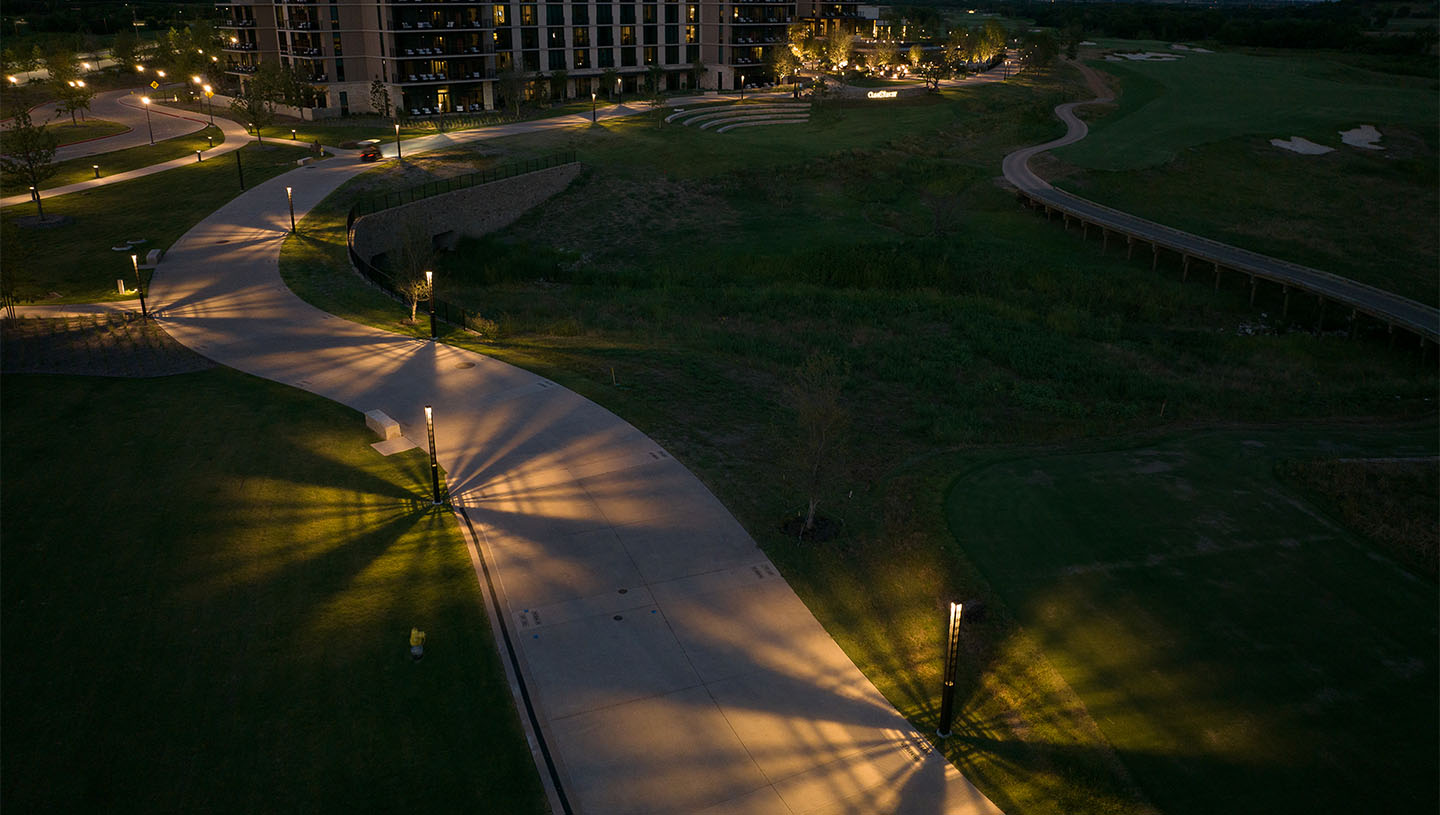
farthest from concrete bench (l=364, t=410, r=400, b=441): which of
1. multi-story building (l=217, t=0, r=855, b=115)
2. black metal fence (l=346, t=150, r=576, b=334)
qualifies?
multi-story building (l=217, t=0, r=855, b=115)

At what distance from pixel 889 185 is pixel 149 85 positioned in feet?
297

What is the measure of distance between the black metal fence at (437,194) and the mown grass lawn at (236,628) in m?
12.9

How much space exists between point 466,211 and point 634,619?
1862 inches

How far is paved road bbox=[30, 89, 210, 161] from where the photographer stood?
229 feet

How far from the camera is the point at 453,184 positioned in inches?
2379

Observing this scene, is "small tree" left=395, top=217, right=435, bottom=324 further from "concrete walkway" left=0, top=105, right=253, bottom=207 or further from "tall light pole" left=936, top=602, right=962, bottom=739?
"concrete walkway" left=0, top=105, right=253, bottom=207

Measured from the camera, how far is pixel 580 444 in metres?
26.0

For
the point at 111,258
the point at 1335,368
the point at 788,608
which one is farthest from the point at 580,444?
the point at 1335,368

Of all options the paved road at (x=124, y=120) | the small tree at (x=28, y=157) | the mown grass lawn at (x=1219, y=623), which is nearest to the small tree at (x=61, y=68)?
the paved road at (x=124, y=120)

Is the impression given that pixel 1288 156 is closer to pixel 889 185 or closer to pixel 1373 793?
pixel 889 185

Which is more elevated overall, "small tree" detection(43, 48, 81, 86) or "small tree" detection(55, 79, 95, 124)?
"small tree" detection(43, 48, 81, 86)

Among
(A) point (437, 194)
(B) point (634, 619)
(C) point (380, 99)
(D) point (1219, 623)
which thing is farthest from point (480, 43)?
(D) point (1219, 623)

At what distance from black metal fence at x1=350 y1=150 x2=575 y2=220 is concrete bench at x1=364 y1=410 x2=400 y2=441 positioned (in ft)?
90.2

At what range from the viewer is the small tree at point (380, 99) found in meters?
84.3
